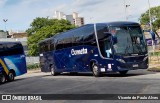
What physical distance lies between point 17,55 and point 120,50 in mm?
10418

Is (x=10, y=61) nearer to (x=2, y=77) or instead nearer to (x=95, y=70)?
(x=2, y=77)

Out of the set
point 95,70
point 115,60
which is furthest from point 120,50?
point 95,70

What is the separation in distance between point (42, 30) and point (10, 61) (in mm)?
57863

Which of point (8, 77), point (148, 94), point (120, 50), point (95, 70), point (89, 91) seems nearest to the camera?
point (148, 94)

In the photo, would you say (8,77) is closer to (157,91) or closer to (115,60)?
(115,60)

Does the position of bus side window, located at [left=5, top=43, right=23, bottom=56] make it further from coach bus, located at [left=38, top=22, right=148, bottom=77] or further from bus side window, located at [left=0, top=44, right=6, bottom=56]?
coach bus, located at [left=38, top=22, right=148, bottom=77]

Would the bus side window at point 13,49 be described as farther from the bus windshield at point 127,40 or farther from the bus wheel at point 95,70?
the bus windshield at point 127,40

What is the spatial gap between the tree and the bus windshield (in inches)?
2361

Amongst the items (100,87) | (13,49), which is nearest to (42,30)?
(13,49)

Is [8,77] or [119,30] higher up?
[119,30]

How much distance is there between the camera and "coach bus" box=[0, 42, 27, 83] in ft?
94.2

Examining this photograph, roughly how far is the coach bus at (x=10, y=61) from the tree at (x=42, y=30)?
51550mm

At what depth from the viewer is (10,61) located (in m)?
29.8

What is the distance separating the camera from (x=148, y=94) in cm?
1381
